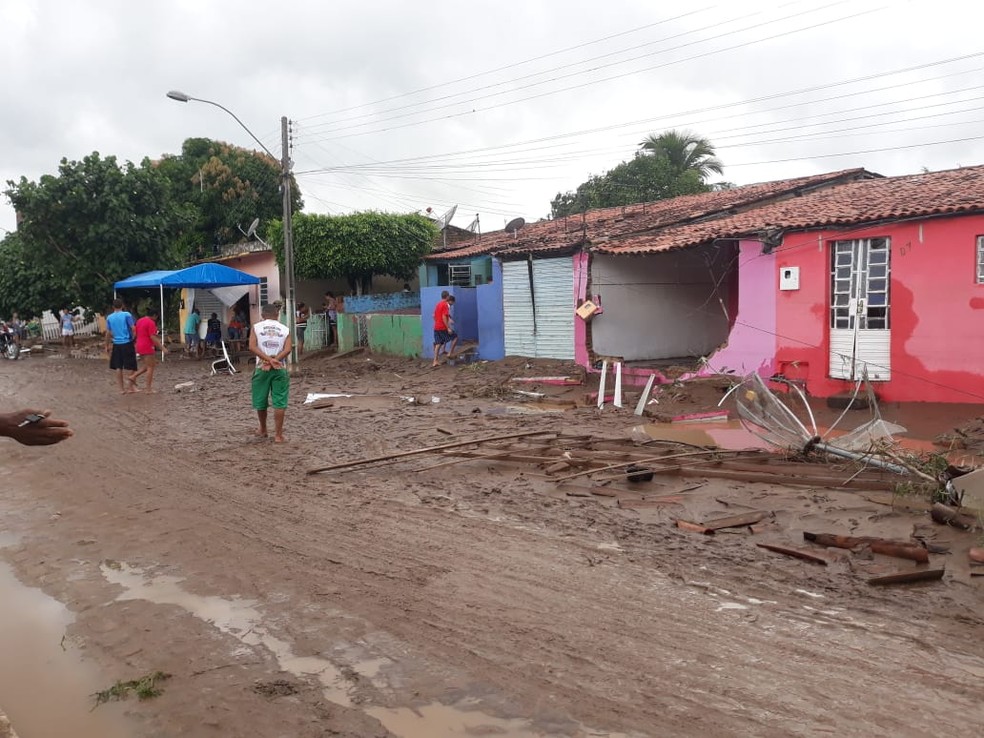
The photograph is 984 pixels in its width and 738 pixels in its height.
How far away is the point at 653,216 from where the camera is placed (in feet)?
67.1

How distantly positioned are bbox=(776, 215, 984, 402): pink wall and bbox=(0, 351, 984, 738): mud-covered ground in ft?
20.5

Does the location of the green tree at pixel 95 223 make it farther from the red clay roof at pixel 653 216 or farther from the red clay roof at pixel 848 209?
the red clay roof at pixel 848 209

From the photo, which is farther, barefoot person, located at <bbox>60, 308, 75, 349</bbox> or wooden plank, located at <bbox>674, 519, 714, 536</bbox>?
barefoot person, located at <bbox>60, 308, 75, 349</bbox>

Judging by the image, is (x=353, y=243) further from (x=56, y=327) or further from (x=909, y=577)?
(x=56, y=327)

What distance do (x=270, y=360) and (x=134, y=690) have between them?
6.43 meters

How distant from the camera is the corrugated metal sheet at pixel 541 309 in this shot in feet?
59.9

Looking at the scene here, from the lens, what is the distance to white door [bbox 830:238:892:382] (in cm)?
1291

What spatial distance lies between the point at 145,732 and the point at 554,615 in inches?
84.9

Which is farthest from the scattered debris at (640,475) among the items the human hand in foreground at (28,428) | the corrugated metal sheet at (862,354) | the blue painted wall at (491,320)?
the blue painted wall at (491,320)

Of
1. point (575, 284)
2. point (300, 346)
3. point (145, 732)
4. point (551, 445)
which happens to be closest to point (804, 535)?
point (551, 445)

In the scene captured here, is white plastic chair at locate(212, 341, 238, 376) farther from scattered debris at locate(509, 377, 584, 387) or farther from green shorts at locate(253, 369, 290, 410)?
green shorts at locate(253, 369, 290, 410)

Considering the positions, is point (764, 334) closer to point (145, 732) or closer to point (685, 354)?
point (685, 354)

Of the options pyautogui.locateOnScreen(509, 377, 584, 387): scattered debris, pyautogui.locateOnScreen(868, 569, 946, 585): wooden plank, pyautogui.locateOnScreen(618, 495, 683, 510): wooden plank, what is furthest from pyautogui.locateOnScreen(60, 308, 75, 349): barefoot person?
pyautogui.locateOnScreen(868, 569, 946, 585): wooden plank

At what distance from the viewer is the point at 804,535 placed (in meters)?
6.02
